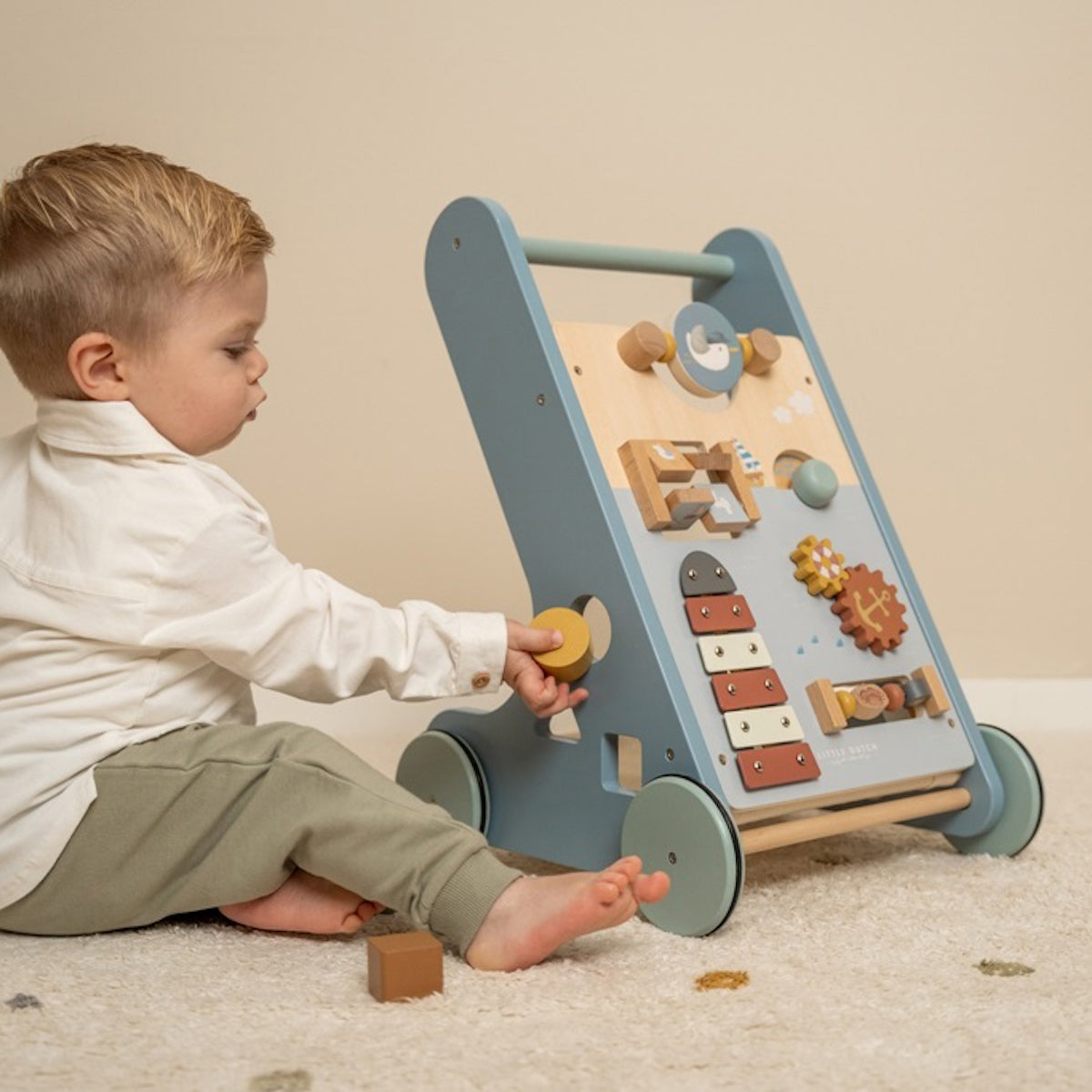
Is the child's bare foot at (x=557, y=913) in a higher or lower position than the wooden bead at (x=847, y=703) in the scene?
lower

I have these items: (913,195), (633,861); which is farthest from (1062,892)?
(913,195)

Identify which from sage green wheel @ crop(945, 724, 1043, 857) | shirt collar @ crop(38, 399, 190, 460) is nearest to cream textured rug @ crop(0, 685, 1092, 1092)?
sage green wheel @ crop(945, 724, 1043, 857)

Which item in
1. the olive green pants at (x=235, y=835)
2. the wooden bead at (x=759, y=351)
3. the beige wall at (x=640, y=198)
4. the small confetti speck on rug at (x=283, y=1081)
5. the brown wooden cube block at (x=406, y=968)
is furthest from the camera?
the beige wall at (x=640, y=198)

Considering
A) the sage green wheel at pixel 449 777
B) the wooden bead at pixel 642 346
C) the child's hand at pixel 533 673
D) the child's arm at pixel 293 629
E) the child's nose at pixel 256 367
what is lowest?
the sage green wheel at pixel 449 777

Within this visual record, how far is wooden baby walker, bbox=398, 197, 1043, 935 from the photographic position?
3.48ft

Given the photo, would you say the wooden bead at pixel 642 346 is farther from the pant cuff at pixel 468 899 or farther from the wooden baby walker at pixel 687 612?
the pant cuff at pixel 468 899

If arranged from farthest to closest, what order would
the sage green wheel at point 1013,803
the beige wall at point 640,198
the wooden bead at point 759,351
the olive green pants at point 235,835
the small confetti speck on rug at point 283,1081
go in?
the beige wall at point 640,198 → the wooden bead at point 759,351 → the sage green wheel at point 1013,803 → the olive green pants at point 235,835 → the small confetti speck on rug at point 283,1081

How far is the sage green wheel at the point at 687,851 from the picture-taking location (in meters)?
0.95

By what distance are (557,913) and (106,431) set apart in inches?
18.3

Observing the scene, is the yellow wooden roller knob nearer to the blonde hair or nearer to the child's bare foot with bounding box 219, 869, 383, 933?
the child's bare foot with bounding box 219, 869, 383, 933

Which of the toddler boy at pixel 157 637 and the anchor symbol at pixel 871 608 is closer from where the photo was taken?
the toddler boy at pixel 157 637

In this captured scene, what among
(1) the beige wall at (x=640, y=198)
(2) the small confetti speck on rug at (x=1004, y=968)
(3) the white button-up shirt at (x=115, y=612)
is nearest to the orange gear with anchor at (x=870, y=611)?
(2) the small confetti speck on rug at (x=1004, y=968)

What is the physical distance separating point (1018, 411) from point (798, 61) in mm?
613

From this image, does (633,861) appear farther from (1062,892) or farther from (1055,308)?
(1055,308)
